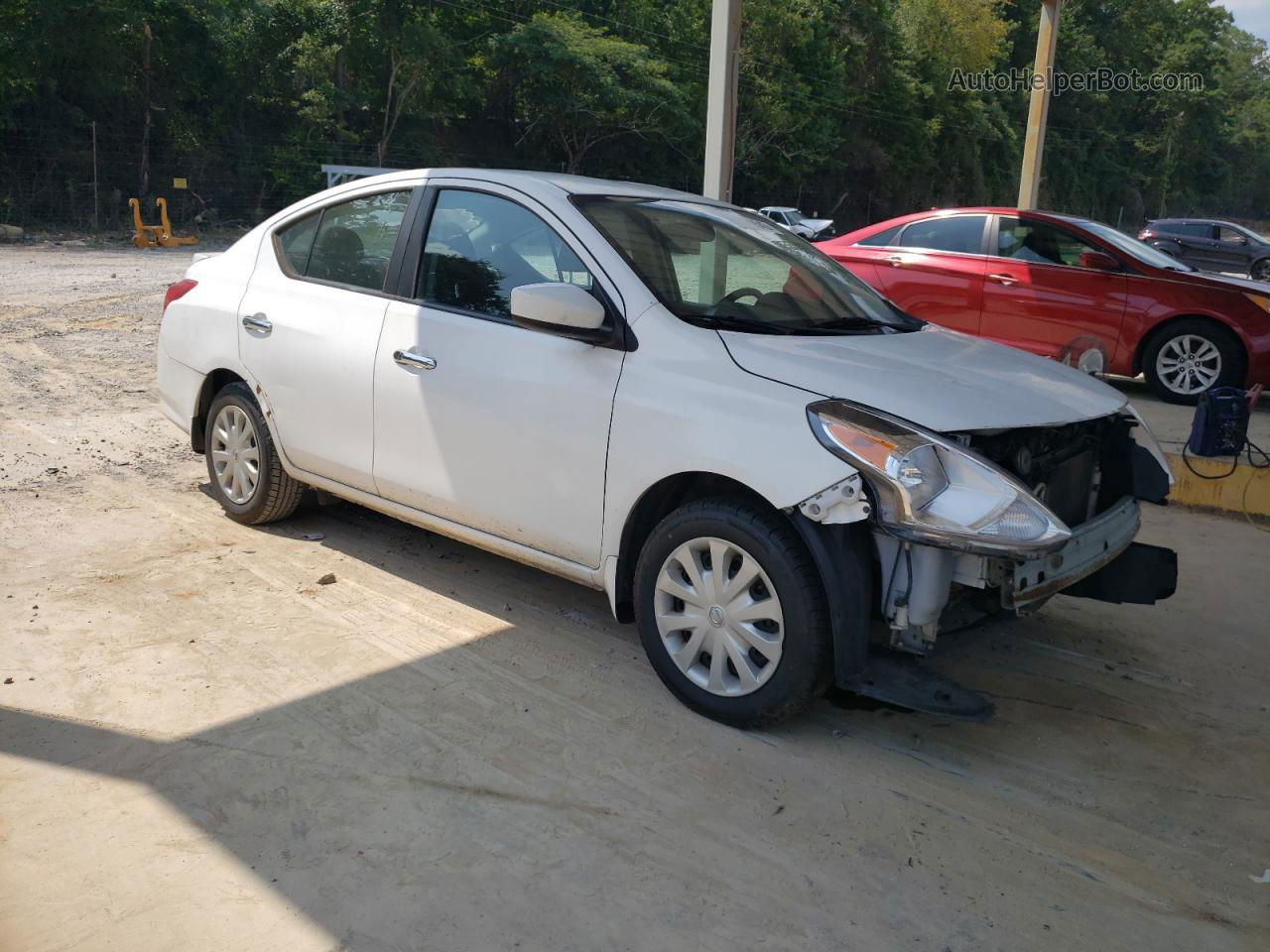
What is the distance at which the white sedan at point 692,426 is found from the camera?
3285mm

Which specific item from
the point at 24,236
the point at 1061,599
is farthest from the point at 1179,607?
the point at 24,236

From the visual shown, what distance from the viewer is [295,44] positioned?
3197 cm

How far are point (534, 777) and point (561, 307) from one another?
151 cm

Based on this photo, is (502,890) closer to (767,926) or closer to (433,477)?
(767,926)

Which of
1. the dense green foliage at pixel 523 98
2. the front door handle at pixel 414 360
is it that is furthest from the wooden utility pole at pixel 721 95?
the dense green foliage at pixel 523 98

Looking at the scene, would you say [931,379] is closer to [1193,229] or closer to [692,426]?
[692,426]

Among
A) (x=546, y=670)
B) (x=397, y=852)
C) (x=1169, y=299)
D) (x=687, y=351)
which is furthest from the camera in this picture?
(x=1169, y=299)

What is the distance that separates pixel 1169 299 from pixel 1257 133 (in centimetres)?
8484

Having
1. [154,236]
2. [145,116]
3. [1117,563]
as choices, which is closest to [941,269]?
[1117,563]

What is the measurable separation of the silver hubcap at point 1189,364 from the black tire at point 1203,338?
0.07ft

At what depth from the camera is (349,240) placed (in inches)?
193

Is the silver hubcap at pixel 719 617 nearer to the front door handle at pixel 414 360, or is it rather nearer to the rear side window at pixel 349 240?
the front door handle at pixel 414 360

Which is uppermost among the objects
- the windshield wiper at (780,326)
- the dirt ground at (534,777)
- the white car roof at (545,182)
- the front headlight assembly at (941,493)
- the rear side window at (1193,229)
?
the rear side window at (1193,229)

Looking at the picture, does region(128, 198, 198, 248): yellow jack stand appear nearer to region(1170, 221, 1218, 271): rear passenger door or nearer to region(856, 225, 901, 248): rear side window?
region(856, 225, 901, 248): rear side window
